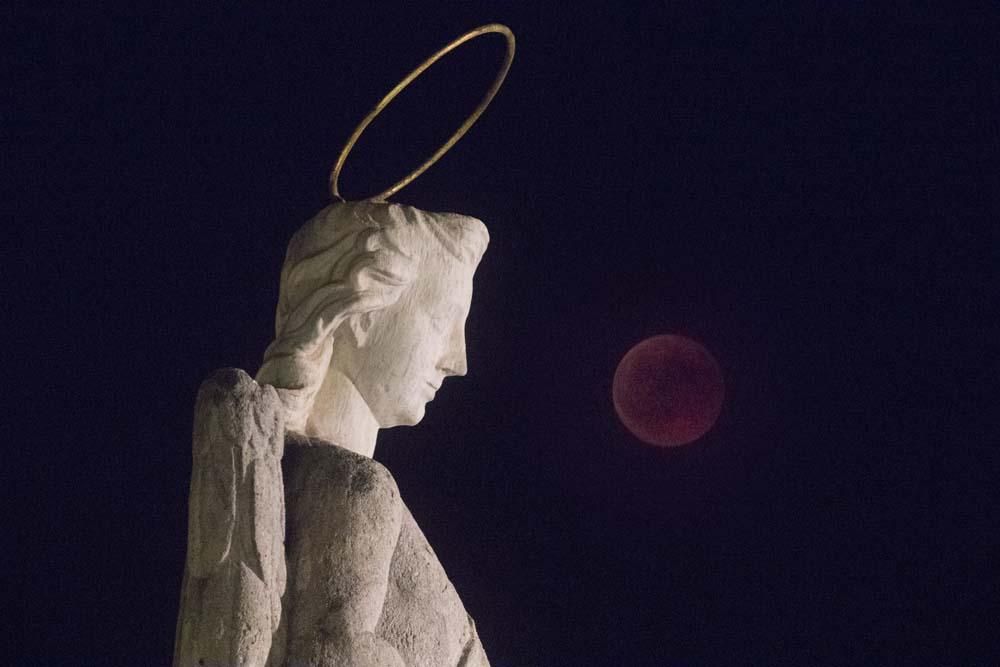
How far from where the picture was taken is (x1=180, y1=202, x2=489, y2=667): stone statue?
5.27m

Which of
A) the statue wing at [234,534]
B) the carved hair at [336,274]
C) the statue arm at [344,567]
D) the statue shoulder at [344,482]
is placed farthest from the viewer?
the carved hair at [336,274]

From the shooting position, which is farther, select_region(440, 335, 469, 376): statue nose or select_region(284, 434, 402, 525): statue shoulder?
select_region(440, 335, 469, 376): statue nose

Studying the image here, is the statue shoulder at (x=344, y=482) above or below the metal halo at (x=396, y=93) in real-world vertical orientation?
below

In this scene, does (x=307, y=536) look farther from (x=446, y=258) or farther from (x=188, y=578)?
(x=446, y=258)

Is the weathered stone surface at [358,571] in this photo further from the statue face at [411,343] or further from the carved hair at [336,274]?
the statue face at [411,343]

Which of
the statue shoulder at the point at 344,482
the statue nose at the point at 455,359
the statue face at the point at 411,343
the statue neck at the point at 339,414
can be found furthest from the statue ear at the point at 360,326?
the statue shoulder at the point at 344,482

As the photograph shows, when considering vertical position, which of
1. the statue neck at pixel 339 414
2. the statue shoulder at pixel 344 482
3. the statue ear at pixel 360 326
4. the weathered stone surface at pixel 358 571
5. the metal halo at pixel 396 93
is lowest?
the weathered stone surface at pixel 358 571

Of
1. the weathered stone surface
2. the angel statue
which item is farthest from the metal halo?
the weathered stone surface

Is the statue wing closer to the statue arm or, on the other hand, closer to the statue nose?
the statue arm

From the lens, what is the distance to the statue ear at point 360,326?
612cm

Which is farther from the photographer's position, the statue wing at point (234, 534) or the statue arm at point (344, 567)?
the statue arm at point (344, 567)

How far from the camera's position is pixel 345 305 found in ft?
19.9

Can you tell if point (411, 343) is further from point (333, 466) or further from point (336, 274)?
point (333, 466)

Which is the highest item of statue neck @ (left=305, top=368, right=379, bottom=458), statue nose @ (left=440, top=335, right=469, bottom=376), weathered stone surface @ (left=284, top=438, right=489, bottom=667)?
statue nose @ (left=440, top=335, right=469, bottom=376)
